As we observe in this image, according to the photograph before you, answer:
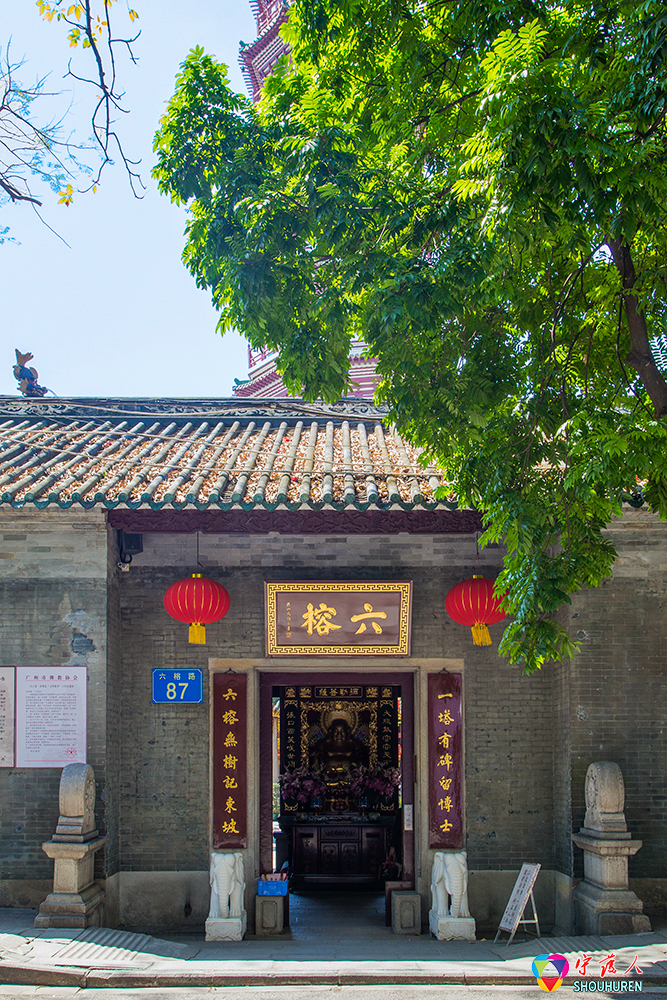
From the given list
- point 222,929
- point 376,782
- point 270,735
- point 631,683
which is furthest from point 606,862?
point 376,782

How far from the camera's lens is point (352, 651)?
25.7 feet

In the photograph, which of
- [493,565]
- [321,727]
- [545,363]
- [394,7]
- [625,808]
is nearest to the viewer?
[394,7]

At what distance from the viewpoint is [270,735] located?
814 cm

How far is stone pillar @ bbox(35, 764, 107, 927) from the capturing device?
6.75m

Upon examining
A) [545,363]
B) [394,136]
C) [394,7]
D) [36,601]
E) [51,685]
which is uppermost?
[394,7]

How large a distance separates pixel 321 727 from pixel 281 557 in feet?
15.8

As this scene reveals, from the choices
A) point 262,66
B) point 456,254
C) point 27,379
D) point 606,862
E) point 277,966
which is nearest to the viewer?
point 456,254

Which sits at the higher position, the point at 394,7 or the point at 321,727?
the point at 394,7

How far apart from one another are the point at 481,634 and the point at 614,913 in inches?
95.2

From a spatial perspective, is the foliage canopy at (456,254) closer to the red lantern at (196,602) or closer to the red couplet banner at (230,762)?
the red lantern at (196,602)

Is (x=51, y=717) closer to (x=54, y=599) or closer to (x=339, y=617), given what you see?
(x=54, y=599)

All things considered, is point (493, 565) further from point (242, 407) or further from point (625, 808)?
point (242, 407)

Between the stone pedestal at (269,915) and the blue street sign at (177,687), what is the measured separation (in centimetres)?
187

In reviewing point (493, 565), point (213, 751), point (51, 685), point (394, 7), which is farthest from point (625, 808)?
point (394, 7)
